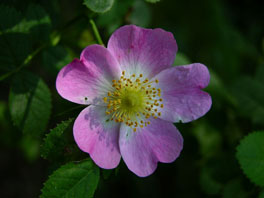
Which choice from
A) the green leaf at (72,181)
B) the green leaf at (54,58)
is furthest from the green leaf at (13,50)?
the green leaf at (72,181)

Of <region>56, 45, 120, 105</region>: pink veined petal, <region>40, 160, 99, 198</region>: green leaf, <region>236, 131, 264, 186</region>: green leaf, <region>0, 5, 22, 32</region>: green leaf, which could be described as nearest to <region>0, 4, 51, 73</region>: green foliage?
<region>0, 5, 22, 32</region>: green leaf

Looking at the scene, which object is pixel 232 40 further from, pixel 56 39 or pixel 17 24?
pixel 17 24

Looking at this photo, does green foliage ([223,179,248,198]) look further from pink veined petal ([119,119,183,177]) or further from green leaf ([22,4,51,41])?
green leaf ([22,4,51,41])

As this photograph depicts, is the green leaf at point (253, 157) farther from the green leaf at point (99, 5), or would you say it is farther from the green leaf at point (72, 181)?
the green leaf at point (99, 5)

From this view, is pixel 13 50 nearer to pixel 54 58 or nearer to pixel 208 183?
pixel 54 58

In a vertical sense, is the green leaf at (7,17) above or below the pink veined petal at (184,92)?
above

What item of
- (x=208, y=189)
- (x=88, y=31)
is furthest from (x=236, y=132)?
(x=88, y=31)

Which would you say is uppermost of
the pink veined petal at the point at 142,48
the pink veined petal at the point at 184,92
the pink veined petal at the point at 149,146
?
the pink veined petal at the point at 142,48
